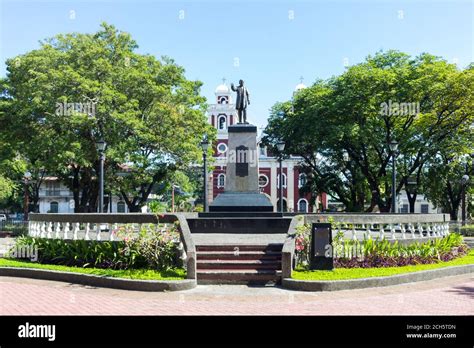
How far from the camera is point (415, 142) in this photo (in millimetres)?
31094

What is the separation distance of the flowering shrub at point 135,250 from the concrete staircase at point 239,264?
78 cm

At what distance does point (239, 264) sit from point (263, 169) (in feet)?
198

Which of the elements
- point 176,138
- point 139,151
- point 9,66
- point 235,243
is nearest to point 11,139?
point 9,66

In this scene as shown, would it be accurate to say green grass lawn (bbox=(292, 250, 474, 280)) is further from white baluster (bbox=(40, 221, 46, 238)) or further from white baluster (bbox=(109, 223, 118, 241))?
white baluster (bbox=(40, 221, 46, 238))

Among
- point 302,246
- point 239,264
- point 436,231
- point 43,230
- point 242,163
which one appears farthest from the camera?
point 242,163

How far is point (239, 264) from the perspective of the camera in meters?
11.1

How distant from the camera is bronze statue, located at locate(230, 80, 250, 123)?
66.8 ft

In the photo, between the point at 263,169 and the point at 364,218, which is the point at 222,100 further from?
the point at 364,218

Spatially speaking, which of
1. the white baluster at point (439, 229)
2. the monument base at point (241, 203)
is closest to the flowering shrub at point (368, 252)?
the white baluster at point (439, 229)

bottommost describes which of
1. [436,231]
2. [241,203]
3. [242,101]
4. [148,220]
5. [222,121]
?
[436,231]

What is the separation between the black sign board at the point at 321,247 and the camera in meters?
11.2

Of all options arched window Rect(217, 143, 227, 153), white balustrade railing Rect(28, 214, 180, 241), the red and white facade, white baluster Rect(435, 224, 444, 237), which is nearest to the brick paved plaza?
white balustrade railing Rect(28, 214, 180, 241)

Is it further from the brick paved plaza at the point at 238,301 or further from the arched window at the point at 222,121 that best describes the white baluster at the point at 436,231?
the arched window at the point at 222,121

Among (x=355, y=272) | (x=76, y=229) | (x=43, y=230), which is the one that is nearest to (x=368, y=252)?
(x=355, y=272)
